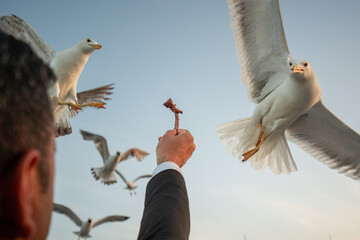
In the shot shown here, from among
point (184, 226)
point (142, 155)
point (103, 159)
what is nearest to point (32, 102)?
point (184, 226)

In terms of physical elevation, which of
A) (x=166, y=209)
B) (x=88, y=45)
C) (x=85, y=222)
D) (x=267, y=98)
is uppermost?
(x=88, y=45)

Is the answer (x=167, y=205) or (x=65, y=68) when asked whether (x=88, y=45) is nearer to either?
(x=65, y=68)

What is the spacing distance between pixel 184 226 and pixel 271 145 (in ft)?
13.1

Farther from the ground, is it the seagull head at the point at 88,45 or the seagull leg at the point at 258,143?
the seagull head at the point at 88,45

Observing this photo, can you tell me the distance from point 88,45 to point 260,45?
231 centimetres

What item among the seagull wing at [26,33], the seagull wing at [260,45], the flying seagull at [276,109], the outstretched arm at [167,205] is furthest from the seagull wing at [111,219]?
the outstretched arm at [167,205]

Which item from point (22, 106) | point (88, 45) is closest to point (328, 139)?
point (88, 45)

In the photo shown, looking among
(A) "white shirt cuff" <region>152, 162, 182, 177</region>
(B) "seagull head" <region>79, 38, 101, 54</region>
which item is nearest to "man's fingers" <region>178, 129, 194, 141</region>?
(A) "white shirt cuff" <region>152, 162, 182, 177</region>

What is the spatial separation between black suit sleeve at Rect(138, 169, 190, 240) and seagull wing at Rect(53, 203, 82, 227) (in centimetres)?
913

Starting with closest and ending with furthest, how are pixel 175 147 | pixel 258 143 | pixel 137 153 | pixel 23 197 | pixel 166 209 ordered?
pixel 23 197
pixel 166 209
pixel 175 147
pixel 258 143
pixel 137 153

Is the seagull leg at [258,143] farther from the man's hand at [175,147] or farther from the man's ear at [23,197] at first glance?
the man's ear at [23,197]

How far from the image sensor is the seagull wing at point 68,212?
956 cm

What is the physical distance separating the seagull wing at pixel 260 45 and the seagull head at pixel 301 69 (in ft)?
0.58

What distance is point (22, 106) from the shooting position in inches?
19.2
